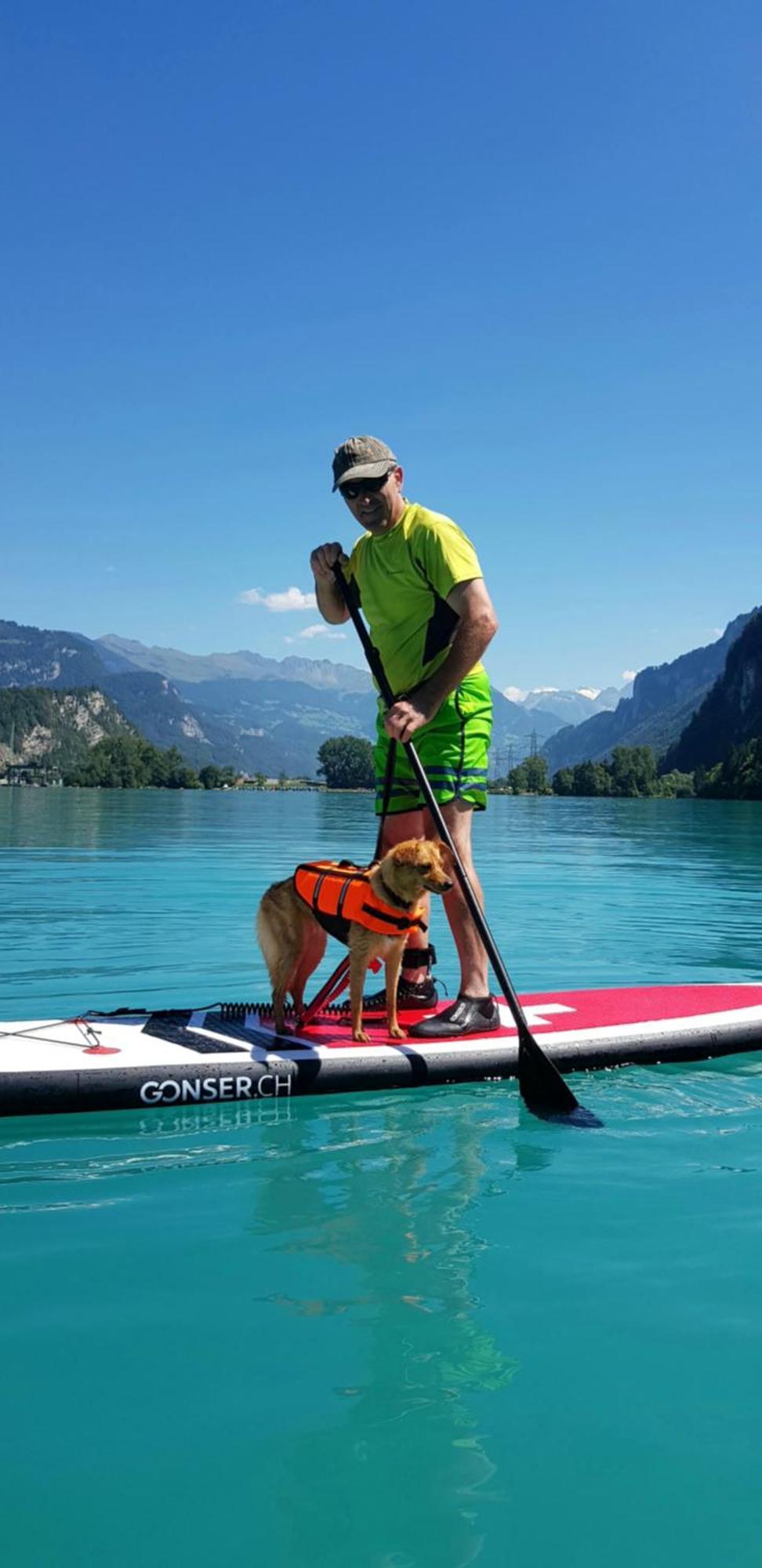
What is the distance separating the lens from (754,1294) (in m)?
3.62

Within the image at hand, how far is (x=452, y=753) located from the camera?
669 cm

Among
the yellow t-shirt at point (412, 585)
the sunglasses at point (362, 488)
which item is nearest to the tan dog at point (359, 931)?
the yellow t-shirt at point (412, 585)

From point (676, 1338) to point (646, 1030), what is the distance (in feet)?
11.6

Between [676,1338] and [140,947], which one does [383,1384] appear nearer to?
[676,1338]

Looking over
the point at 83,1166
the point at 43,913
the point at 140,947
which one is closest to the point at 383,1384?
the point at 83,1166

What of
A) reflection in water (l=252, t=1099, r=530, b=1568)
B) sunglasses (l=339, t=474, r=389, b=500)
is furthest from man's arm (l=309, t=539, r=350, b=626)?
reflection in water (l=252, t=1099, r=530, b=1568)

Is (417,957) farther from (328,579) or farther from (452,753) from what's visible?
(328,579)

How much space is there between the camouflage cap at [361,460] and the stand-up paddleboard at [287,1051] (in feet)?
10.2

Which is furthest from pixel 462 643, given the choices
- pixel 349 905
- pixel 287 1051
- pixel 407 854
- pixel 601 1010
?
pixel 601 1010

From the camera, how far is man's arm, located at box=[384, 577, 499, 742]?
6.35 m

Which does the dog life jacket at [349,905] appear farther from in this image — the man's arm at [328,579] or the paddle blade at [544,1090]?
the man's arm at [328,579]

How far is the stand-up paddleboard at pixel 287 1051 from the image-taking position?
558cm

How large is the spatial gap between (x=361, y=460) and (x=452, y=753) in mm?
1735

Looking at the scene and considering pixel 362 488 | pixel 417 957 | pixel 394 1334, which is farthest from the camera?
pixel 417 957
